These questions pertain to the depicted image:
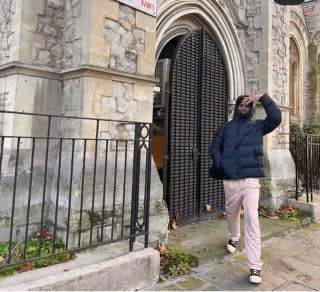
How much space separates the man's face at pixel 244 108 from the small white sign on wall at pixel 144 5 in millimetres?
1519

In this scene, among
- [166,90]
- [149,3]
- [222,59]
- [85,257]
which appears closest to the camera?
[85,257]

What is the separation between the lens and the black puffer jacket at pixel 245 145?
3160 mm

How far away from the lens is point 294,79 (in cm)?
1130

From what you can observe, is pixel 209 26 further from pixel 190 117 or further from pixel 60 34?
pixel 60 34

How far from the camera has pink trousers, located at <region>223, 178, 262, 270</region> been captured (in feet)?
9.72

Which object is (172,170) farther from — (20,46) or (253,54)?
(253,54)

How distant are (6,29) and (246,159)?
2823 mm

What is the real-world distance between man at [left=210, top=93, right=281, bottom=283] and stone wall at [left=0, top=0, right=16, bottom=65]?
2.36m

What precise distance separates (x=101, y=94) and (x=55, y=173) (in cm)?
95

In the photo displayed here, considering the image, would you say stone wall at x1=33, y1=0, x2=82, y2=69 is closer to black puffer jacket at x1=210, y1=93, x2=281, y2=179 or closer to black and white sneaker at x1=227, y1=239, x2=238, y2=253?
black puffer jacket at x1=210, y1=93, x2=281, y2=179

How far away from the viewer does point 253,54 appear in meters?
5.92

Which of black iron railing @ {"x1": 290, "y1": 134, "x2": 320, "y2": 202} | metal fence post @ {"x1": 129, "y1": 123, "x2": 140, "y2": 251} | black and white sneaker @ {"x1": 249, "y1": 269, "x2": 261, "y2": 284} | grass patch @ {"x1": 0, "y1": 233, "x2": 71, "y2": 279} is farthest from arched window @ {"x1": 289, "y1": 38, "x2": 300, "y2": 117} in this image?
grass patch @ {"x1": 0, "y1": 233, "x2": 71, "y2": 279}

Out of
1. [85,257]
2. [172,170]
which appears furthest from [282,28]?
[85,257]

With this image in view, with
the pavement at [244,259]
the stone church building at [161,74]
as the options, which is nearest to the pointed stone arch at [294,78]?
the stone church building at [161,74]
